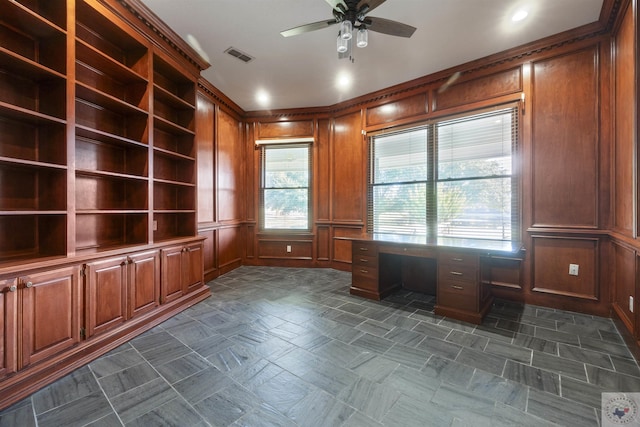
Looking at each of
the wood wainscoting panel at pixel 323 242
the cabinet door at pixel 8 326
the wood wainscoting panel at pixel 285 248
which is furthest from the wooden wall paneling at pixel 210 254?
the cabinet door at pixel 8 326

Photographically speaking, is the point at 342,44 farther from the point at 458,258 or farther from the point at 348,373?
the point at 348,373

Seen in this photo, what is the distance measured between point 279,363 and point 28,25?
3.08m

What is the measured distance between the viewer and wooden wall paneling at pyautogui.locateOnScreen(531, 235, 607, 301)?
9.24ft

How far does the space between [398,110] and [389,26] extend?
6.90ft

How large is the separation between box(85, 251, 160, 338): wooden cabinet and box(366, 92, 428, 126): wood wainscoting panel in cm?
368

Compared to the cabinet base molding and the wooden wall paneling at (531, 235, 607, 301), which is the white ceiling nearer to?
the wooden wall paneling at (531, 235, 607, 301)

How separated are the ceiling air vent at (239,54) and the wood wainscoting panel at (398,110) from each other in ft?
6.81

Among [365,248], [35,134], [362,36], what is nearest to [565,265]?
[365,248]

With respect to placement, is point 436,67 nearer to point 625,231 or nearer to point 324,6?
point 324,6

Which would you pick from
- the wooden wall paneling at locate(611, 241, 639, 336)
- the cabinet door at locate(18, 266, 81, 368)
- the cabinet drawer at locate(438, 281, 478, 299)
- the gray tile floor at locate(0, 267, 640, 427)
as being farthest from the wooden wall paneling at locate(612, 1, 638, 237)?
the cabinet door at locate(18, 266, 81, 368)

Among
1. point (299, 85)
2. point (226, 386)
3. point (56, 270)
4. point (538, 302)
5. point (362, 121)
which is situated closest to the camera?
point (226, 386)

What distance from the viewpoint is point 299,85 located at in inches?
161

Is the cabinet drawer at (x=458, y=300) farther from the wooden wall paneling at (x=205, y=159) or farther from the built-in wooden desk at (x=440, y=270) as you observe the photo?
the wooden wall paneling at (x=205, y=159)

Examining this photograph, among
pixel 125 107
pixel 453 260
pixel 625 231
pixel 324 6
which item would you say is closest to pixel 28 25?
A: pixel 125 107
